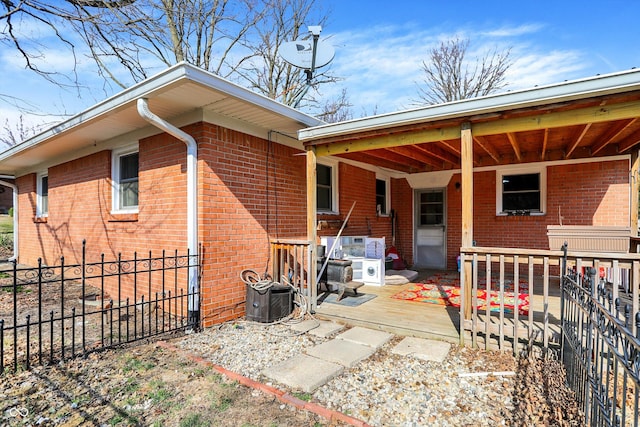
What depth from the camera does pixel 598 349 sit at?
1.98 metres

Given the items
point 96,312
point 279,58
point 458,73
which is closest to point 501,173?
point 96,312

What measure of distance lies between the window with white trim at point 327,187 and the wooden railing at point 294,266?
167cm

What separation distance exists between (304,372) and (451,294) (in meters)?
3.45

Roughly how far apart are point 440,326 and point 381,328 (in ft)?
2.26

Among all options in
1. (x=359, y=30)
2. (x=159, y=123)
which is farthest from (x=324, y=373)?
(x=359, y=30)

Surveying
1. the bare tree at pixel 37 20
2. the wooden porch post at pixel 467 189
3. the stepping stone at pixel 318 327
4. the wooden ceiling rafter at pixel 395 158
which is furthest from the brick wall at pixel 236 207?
the wooden porch post at pixel 467 189

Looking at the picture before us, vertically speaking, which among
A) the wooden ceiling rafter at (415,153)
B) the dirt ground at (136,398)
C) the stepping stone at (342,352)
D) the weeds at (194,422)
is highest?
the wooden ceiling rafter at (415,153)

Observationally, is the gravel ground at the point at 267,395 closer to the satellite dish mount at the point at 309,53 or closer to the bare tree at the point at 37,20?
the satellite dish mount at the point at 309,53

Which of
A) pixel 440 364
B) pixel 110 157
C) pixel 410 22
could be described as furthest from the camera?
pixel 410 22

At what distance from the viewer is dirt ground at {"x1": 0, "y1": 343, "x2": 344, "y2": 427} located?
93.2 inches

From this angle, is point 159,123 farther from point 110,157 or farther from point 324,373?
point 324,373

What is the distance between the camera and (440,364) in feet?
10.5

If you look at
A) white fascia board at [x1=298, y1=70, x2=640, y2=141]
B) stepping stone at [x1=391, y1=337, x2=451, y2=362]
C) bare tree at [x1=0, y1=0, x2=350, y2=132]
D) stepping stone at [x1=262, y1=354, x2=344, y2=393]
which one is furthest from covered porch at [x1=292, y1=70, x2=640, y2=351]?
bare tree at [x1=0, y1=0, x2=350, y2=132]

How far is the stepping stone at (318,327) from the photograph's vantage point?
13.4 feet
